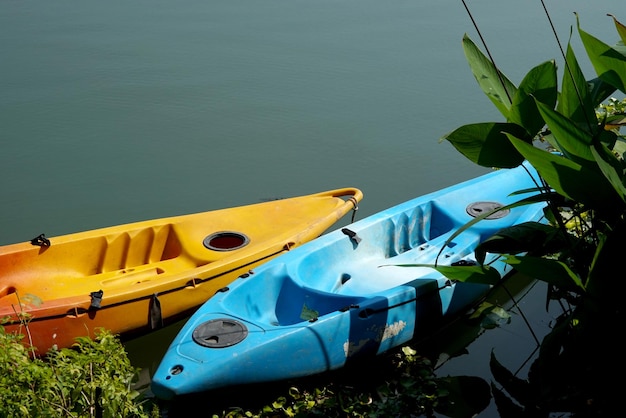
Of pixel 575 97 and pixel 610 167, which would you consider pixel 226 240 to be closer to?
pixel 575 97

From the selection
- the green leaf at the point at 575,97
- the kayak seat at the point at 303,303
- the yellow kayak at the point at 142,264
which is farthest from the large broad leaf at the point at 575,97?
the yellow kayak at the point at 142,264

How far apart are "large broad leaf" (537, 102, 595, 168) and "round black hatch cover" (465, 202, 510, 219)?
5.57 ft

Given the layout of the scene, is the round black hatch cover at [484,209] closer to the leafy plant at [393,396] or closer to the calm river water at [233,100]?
the calm river water at [233,100]

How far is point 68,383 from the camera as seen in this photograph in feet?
8.37

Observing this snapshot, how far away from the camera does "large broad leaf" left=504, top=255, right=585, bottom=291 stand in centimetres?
289

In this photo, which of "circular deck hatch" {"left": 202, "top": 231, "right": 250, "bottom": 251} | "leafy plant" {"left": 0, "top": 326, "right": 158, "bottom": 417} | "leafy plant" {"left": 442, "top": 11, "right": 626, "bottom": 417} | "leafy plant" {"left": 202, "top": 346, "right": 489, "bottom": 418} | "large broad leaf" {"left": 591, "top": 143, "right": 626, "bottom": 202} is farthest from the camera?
"circular deck hatch" {"left": 202, "top": 231, "right": 250, "bottom": 251}

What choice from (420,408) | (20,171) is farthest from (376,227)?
(20,171)

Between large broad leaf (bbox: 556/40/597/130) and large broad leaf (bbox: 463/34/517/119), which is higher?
large broad leaf (bbox: 463/34/517/119)

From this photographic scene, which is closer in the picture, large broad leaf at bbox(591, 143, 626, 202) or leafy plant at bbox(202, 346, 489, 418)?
large broad leaf at bbox(591, 143, 626, 202)

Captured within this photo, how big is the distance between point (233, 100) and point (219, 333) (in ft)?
12.3

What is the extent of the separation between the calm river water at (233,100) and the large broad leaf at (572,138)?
1.40 m

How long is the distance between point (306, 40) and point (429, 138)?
7.95 ft

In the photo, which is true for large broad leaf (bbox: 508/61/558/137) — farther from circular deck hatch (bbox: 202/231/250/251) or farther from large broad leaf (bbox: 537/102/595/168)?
circular deck hatch (bbox: 202/231/250/251)

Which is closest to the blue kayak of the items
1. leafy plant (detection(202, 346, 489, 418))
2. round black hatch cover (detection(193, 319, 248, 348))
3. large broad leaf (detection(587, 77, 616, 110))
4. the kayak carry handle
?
round black hatch cover (detection(193, 319, 248, 348))
